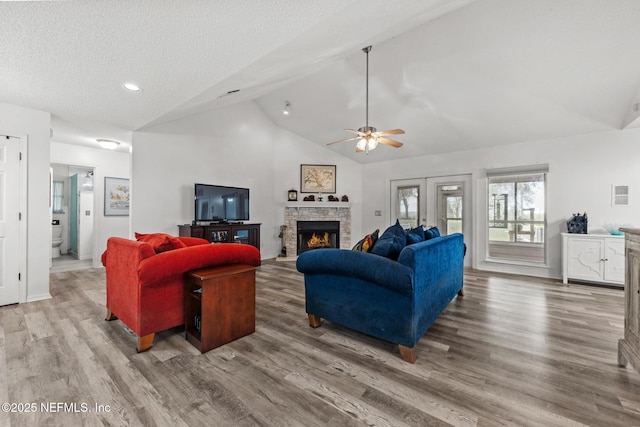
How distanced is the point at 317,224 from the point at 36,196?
4.64 metres

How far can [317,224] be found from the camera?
20.9ft

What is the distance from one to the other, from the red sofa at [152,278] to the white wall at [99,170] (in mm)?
3751

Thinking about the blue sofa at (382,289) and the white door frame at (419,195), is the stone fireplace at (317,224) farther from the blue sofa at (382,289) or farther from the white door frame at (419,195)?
the blue sofa at (382,289)

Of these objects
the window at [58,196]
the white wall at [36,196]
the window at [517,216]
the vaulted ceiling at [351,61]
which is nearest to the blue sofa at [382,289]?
the vaulted ceiling at [351,61]

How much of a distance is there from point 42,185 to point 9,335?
193cm

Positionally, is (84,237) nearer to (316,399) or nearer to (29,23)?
(29,23)

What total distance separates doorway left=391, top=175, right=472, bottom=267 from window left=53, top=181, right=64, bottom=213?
8038 millimetres

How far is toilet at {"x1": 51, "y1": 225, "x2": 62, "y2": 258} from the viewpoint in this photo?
19.7ft

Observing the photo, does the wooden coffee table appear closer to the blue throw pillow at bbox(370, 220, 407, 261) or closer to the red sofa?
the red sofa

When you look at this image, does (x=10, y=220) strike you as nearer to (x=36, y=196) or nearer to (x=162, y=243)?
(x=36, y=196)

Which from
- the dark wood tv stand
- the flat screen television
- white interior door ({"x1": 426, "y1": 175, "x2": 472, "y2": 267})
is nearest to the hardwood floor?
the dark wood tv stand

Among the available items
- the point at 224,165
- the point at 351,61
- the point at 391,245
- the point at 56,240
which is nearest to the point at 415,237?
the point at 391,245

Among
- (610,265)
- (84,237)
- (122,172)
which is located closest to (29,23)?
(122,172)

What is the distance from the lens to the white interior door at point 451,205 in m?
5.38
